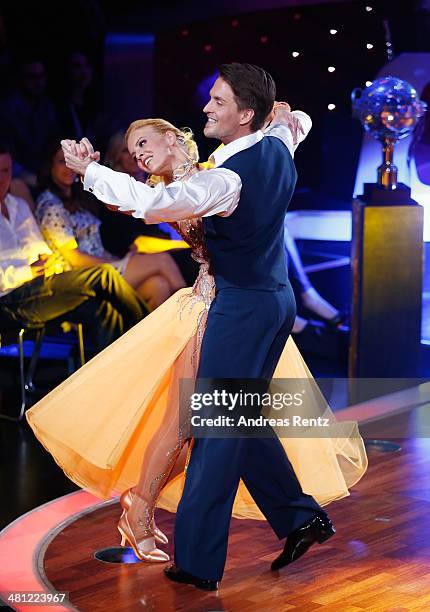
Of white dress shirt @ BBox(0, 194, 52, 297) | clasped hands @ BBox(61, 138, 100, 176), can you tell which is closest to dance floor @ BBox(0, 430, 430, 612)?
clasped hands @ BBox(61, 138, 100, 176)

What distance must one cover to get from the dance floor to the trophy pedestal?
159 cm

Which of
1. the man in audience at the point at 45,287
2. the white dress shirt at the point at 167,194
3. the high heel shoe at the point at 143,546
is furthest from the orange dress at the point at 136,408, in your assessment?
the man in audience at the point at 45,287

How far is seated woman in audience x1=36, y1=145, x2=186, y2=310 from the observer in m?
6.04

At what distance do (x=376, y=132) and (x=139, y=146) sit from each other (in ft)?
8.49

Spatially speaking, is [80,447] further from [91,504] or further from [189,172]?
[189,172]

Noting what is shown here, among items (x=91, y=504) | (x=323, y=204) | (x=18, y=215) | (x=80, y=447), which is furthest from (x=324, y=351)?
(x=80, y=447)

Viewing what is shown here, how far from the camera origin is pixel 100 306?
229 inches

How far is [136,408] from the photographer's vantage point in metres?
3.58

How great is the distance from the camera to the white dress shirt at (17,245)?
5.64 meters

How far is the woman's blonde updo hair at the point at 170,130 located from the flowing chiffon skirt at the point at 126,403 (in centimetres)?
45

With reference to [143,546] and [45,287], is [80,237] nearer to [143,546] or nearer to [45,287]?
[45,287]

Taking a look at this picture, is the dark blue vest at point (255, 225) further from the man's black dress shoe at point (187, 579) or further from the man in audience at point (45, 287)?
the man in audience at point (45, 287)

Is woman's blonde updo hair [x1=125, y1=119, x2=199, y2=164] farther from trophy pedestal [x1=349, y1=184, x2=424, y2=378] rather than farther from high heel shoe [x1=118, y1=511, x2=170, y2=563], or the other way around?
trophy pedestal [x1=349, y1=184, x2=424, y2=378]

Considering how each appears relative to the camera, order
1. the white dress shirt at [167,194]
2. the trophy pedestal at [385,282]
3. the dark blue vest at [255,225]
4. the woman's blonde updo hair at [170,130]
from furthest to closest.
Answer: the trophy pedestal at [385,282]
the woman's blonde updo hair at [170,130]
the dark blue vest at [255,225]
the white dress shirt at [167,194]
